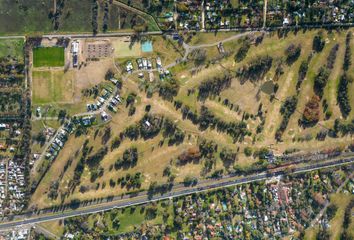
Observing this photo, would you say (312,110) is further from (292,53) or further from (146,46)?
(146,46)

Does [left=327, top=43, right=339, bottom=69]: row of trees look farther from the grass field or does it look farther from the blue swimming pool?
the grass field

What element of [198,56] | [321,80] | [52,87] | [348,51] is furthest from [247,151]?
[52,87]

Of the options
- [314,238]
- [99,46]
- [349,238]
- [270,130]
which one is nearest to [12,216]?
[99,46]

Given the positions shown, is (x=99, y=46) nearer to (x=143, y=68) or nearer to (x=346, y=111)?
(x=143, y=68)

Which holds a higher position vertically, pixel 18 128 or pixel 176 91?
pixel 176 91

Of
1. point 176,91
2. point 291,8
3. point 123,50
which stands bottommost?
point 176,91
